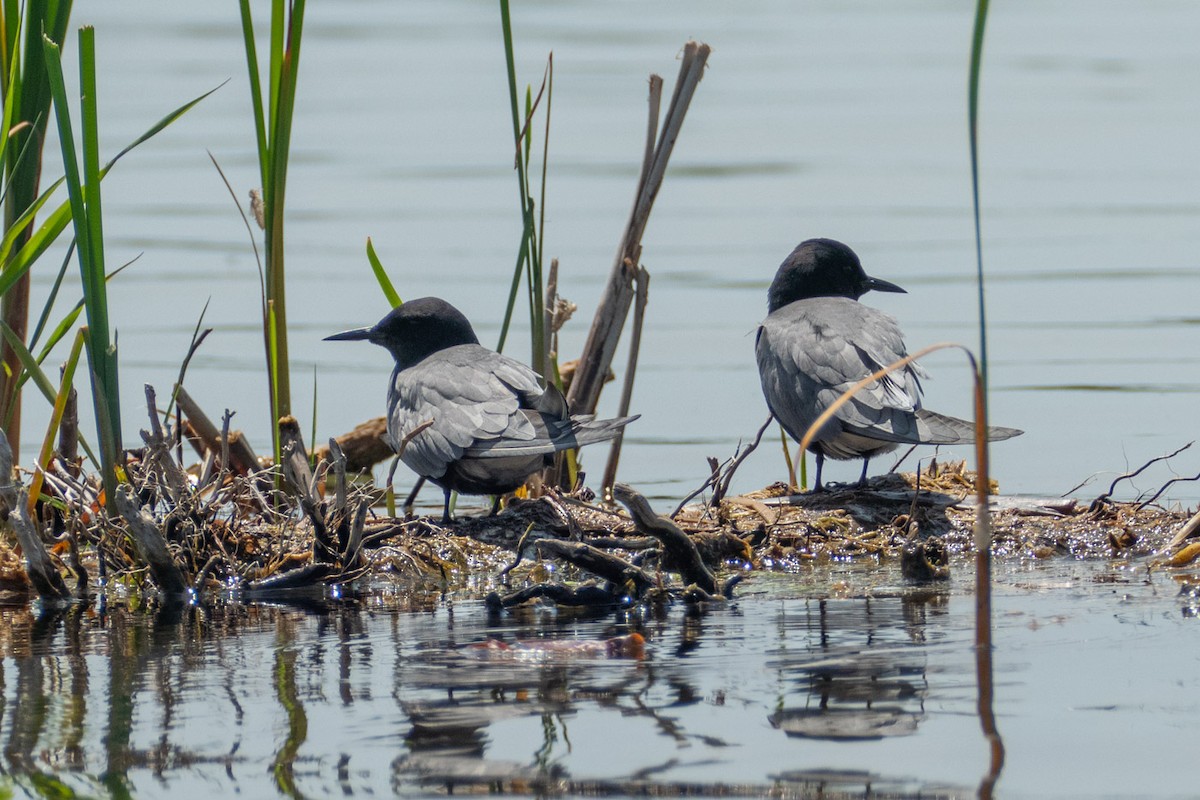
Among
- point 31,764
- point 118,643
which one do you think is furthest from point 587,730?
point 118,643

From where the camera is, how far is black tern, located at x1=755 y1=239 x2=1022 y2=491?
23.9 feet

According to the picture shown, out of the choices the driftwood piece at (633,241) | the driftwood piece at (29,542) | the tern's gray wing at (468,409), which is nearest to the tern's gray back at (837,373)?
the driftwood piece at (633,241)

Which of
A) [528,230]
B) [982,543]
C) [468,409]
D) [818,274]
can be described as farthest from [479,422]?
[982,543]

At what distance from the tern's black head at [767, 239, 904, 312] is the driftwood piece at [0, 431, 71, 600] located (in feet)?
12.6

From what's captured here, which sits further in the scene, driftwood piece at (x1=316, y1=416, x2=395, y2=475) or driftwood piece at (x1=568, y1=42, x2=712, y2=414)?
driftwood piece at (x1=316, y1=416, x2=395, y2=475)

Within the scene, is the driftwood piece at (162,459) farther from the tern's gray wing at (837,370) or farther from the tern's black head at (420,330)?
the tern's gray wing at (837,370)

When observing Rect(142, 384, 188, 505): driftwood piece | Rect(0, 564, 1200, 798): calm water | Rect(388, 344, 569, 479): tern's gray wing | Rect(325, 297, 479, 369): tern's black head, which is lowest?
Rect(0, 564, 1200, 798): calm water

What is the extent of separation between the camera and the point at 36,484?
22.4ft

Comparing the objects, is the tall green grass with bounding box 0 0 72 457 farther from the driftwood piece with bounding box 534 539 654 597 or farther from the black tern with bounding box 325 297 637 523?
the driftwood piece with bounding box 534 539 654 597

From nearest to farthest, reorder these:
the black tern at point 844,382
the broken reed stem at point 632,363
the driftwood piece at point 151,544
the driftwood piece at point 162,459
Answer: the driftwood piece at point 151,544 → the driftwood piece at point 162,459 → the black tern at point 844,382 → the broken reed stem at point 632,363

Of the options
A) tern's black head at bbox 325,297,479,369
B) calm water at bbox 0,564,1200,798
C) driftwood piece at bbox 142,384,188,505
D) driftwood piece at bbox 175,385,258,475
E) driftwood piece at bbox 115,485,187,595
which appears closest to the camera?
calm water at bbox 0,564,1200,798

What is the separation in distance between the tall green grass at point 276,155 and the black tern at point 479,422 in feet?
1.75

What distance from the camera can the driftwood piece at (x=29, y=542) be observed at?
20.2 feet

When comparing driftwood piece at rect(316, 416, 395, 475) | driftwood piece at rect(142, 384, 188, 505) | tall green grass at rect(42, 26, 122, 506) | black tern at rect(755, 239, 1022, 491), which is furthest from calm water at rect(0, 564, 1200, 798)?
driftwood piece at rect(316, 416, 395, 475)
